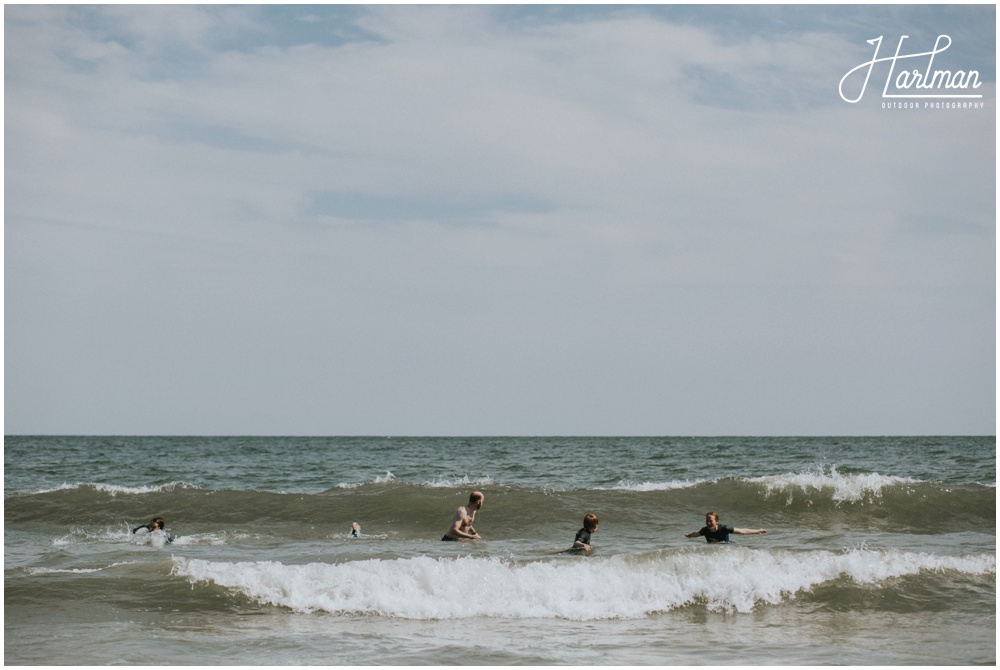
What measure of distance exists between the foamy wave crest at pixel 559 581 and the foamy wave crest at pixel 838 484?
11006 mm

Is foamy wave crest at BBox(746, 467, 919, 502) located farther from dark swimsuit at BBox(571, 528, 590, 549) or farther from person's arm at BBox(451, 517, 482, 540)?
dark swimsuit at BBox(571, 528, 590, 549)

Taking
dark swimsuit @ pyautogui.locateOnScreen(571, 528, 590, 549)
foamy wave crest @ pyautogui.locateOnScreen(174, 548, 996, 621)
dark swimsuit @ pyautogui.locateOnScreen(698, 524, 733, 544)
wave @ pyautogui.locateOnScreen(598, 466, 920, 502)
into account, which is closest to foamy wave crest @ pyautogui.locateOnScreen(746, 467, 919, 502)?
wave @ pyautogui.locateOnScreen(598, 466, 920, 502)

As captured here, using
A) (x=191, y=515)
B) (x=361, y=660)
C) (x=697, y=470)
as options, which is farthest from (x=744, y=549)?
(x=697, y=470)

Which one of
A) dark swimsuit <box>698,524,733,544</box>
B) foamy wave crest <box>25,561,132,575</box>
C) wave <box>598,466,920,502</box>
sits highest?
wave <box>598,466,920,502</box>

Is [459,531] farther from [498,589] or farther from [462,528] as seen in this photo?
[498,589]

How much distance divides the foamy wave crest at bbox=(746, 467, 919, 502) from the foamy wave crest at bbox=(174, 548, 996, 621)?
36.1ft

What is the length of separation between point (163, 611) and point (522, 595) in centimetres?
500

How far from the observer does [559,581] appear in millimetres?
13648

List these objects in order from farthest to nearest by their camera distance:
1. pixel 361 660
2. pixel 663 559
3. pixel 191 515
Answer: pixel 191 515, pixel 663 559, pixel 361 660

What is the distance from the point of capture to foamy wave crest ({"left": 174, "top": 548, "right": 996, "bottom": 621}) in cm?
1305

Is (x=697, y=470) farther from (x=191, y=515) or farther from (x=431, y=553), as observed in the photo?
(x=431, y=553)

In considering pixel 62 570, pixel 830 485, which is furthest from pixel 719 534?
pixel 830 485

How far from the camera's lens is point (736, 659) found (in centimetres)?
1026

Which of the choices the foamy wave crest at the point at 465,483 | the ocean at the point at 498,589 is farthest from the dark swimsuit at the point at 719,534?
the foamy wave crest at the point at 465,483
